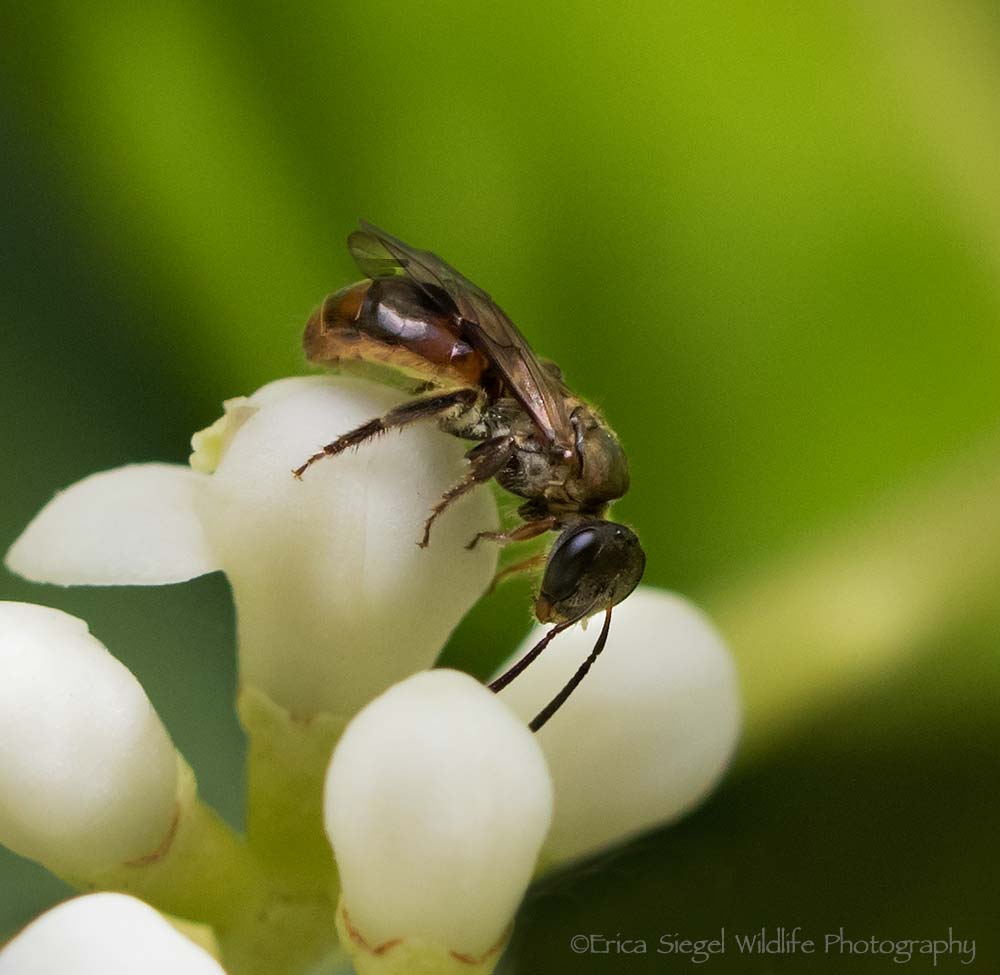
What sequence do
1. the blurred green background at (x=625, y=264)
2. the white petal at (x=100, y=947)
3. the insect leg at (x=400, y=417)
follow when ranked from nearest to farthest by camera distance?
the white petal at (x=100, y=947) → the insect leg at (x=400, y=417) → the blurred green background at (x=625, y=264)

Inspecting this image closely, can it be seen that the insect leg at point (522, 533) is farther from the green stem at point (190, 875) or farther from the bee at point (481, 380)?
the green stem at point (190, 875)

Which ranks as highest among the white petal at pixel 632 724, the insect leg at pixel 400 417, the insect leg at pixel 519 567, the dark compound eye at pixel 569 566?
the insect leg at pixel 400 417

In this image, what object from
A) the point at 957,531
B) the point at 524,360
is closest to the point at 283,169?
the point at 524,360

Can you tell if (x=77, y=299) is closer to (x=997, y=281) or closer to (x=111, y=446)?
(x=111, y=446)

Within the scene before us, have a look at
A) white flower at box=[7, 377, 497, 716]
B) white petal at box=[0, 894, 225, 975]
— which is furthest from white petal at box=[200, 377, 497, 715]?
white petal at box=[0, 894, 225, 975]

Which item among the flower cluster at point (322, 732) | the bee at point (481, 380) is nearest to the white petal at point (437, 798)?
the flower cluster at point (322, 732)

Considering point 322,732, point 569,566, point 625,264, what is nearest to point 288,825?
point 322,732
